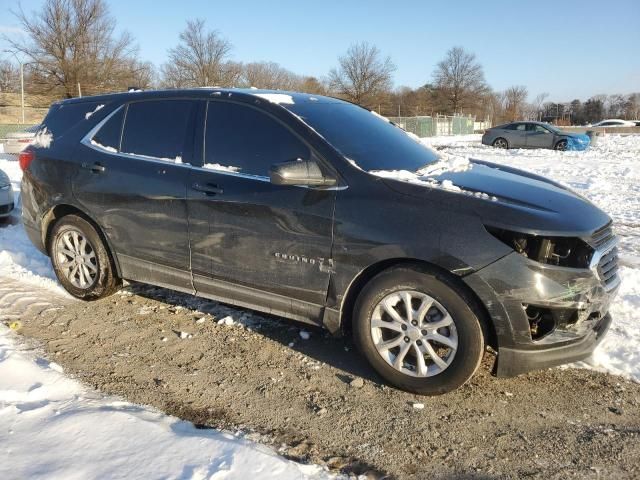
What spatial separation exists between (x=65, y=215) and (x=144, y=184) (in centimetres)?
116

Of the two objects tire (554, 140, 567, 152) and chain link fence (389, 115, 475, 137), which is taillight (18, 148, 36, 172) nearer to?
tire (554, 140, 567, 152)

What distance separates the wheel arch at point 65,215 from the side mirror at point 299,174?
6.33 feet

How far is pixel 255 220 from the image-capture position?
11.7ft

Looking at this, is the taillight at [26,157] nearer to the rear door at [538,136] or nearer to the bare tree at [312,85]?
the rear door at [538,136]

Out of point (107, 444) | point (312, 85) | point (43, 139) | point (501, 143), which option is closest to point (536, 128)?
point (501, 143)

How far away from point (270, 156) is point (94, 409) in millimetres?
1900

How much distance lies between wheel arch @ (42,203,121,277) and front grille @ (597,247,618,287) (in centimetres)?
363

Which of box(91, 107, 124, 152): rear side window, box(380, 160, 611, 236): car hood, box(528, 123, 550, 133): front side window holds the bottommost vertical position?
box(380, 160, 611, 236): car hood

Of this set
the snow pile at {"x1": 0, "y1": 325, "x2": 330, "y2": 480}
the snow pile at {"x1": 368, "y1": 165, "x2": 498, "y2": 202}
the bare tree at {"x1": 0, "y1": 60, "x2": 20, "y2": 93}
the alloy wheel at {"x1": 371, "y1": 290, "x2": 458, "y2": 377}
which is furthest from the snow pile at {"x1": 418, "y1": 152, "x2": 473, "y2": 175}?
the bare tree at {"x1": 0, "y1": 60, "x2": 20, "y2": 93}

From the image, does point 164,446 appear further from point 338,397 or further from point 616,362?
point 616,362

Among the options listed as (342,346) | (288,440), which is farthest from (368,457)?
(342,346)

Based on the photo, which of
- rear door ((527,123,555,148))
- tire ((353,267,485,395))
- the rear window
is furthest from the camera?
rear door ((527,123,555,148))

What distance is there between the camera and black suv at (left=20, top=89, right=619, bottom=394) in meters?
2.96

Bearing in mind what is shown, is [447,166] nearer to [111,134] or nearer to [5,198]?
[111,134]
